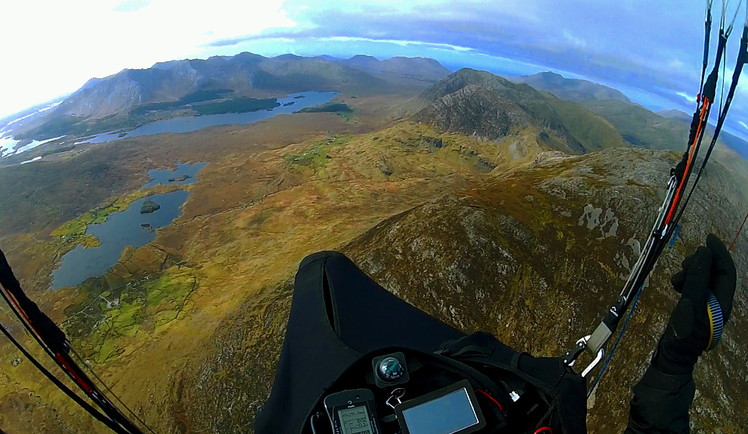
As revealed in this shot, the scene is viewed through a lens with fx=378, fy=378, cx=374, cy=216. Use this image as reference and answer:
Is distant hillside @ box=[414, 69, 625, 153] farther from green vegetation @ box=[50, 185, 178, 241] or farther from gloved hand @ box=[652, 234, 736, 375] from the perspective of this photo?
gloved hand @ box=[652, 234, 736, 375]

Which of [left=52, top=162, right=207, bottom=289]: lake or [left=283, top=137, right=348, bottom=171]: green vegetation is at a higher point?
[left=283, top=137, right=348, bottom=171]: green vegetation

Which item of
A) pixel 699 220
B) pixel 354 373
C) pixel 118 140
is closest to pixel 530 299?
pixel 699 220

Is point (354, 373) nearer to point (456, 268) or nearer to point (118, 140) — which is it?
point (456, 268)

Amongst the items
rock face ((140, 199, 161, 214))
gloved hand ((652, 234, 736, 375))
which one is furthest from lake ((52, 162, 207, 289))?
gloved hand ((652, 234, 736, 375))

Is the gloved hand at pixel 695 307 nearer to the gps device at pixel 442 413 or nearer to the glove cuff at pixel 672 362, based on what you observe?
the glove cuff at pixel 672 362

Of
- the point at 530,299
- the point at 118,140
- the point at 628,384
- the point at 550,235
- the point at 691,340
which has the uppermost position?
the point at 691,340

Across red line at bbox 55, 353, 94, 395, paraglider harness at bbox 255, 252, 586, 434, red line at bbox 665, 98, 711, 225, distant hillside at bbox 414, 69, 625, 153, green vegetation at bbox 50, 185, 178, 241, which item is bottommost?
green vegetation at bbox 50, 185, 178, 241
